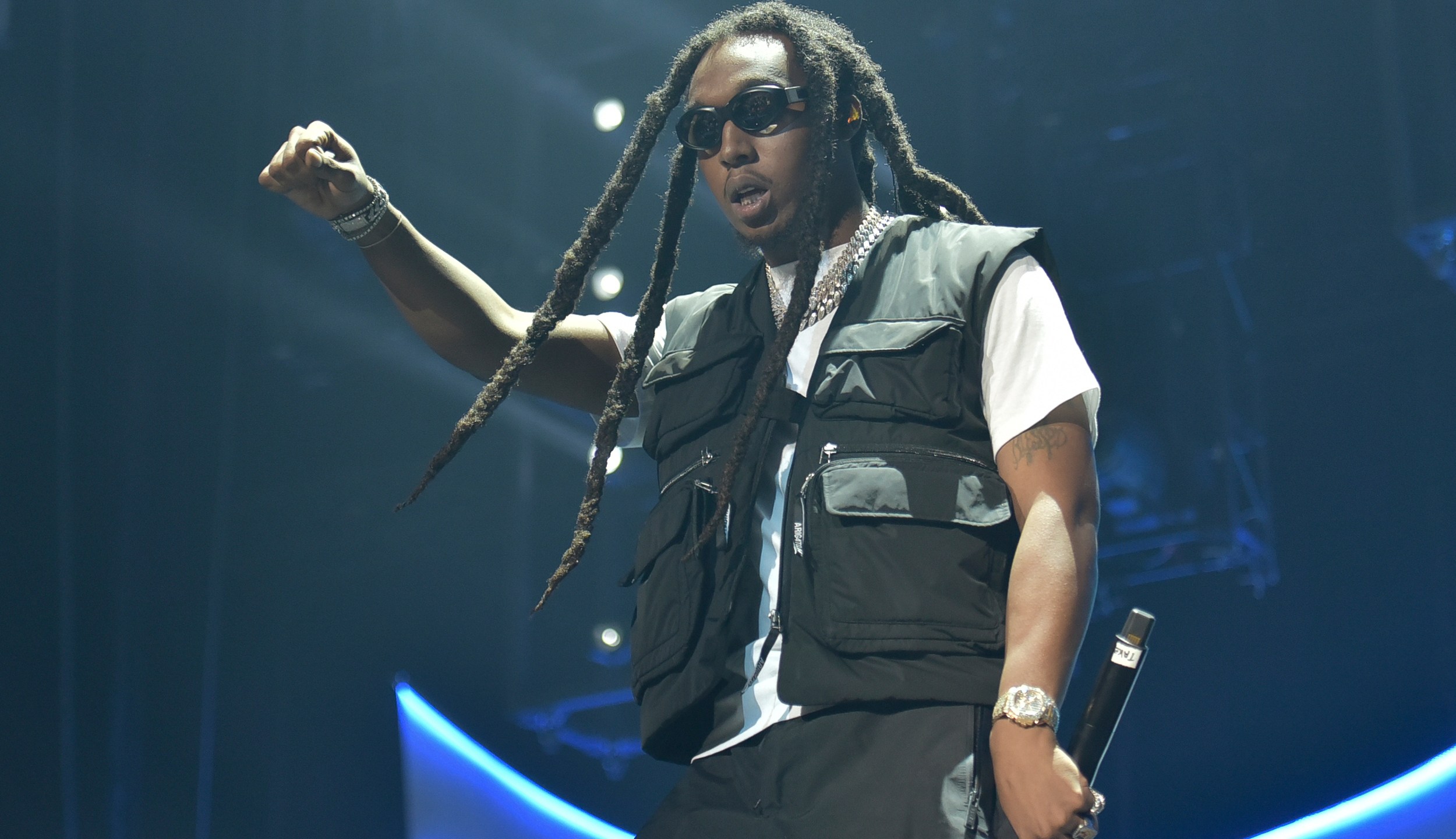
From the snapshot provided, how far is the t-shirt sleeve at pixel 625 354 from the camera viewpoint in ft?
7.06

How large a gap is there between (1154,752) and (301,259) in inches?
128

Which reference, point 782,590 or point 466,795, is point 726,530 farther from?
point 466,795

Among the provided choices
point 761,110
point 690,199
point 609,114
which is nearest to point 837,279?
point 761,110

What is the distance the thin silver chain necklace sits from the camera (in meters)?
1.93

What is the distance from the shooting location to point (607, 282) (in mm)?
4211

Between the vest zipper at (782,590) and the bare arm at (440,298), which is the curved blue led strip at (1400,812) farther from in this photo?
the bare arm at (440,298)

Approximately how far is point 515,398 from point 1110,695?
3.11 metres

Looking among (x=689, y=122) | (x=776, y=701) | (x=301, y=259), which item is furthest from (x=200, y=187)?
(x=776, y=701)

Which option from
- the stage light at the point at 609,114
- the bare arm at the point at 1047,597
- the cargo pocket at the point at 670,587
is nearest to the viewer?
the bare arm at the point at 1047,597

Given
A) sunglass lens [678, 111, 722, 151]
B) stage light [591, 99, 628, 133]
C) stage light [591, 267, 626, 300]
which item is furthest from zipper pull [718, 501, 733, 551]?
stage light [591, 99, 628, 133]

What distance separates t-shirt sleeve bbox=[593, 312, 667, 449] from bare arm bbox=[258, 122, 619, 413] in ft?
0.05

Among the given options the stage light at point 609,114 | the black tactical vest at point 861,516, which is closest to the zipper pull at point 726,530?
the black tactical vest at point 861,516

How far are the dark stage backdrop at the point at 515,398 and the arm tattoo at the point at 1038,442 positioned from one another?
1.85 metres

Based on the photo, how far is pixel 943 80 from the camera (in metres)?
3.93
